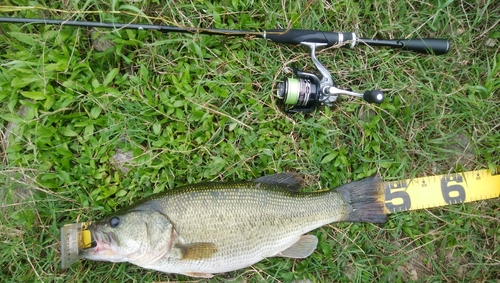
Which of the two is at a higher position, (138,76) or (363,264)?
(138,76)

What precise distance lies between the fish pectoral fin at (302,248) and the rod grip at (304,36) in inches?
68.9

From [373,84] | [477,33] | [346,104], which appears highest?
[477,33]

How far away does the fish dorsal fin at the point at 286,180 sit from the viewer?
3180 millimetres

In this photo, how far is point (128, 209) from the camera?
2.82 m

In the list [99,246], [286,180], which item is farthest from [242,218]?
[99,246]

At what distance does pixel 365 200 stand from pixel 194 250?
159cm

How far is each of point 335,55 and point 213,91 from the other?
4.07 ft

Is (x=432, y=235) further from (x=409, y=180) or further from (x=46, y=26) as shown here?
(x=46, y=26)

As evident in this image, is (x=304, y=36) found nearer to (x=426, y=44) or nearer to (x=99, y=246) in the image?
(x=426, y=44)

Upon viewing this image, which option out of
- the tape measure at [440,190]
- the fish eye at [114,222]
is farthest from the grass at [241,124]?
the fish eye at [114,222]

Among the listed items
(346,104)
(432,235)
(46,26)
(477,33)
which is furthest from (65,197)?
(477,33)

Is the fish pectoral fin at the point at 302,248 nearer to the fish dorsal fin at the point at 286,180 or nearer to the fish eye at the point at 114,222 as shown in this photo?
the fish dorsal fin at the point at 286,180

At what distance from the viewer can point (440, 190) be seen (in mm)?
3543

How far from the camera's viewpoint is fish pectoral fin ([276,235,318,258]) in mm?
3166
